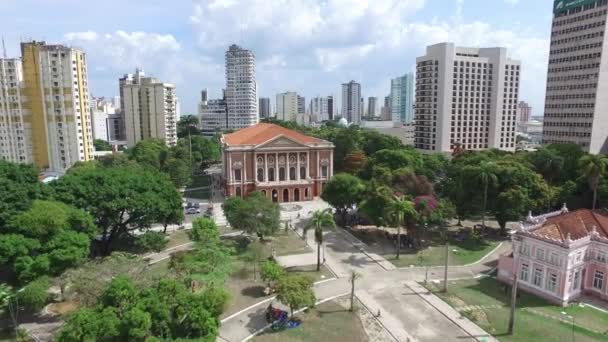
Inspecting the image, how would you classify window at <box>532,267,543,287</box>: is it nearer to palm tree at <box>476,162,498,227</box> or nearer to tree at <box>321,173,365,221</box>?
palm tree at <box>476,162,498,227</box>

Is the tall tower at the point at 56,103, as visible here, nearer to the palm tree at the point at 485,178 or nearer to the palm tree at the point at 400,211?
the palm tree at the point at 400,211

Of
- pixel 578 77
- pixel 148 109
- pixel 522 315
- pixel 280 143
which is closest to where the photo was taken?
pixel 522 315

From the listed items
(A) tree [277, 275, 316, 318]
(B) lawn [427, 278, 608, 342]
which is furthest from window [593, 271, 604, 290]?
(A) tree [277, 275, 316, 318]

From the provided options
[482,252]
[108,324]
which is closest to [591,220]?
[482,252]

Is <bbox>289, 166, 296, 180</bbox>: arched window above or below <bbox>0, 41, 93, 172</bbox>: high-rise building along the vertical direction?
below

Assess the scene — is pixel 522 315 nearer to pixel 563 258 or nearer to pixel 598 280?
pixel 563 258

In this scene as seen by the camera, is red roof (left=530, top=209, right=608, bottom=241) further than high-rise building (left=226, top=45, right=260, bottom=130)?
No

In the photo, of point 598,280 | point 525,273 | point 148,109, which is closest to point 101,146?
point 148,109

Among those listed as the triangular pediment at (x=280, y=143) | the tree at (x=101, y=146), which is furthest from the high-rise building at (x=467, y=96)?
the tree at (x=101, y=146)
